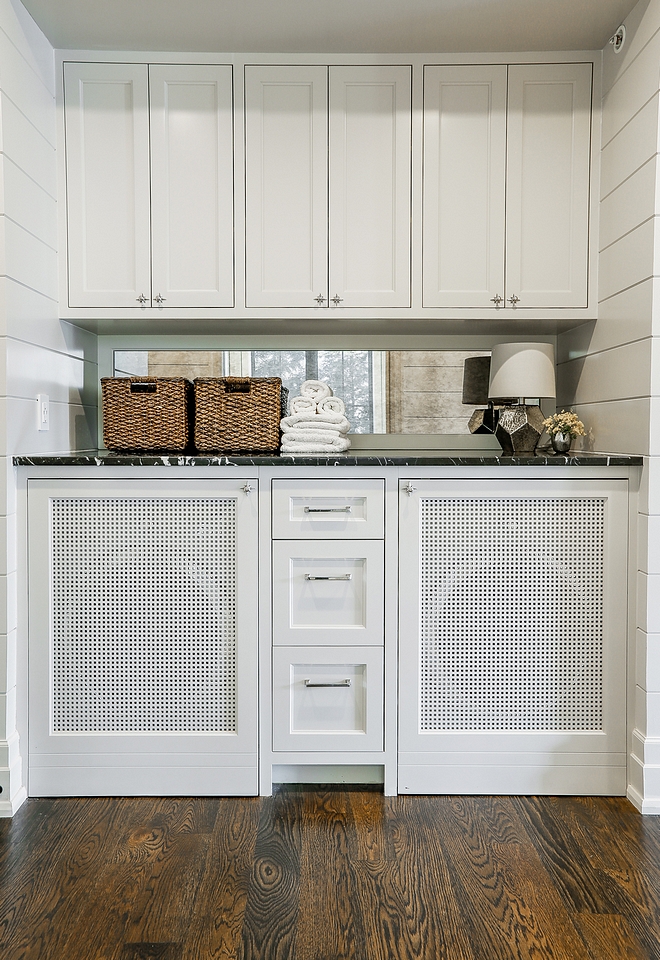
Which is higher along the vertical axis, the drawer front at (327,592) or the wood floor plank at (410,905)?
the drawer front at (327,592)

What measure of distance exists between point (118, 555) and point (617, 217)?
1903mm

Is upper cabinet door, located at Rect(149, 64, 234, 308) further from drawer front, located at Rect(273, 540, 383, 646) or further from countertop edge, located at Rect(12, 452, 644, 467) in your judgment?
drawer front, located at Rect(273, 540, 383, 646)

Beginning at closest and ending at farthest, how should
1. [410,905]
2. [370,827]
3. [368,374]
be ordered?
[410,905], [370,827], [368,374]

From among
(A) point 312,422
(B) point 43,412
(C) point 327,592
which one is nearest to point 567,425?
(A) point 312,422

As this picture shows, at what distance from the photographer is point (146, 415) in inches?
98.3

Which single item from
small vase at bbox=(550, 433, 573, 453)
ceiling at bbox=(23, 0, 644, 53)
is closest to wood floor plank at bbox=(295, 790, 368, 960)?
small vase at bbox=(550, 433, 573, 453)

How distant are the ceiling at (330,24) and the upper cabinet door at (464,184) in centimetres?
12

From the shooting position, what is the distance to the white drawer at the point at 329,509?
7.06 feet

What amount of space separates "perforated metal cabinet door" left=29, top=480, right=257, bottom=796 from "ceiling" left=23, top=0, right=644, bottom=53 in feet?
4.69

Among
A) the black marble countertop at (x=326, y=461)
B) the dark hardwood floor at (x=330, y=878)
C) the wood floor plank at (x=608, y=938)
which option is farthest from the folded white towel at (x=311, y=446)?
the wood floor plank at (x=608, y=938)

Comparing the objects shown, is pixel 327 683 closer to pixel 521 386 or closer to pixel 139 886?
pixel 139 886

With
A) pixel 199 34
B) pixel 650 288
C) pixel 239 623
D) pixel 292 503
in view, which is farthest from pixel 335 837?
pixel 199 34

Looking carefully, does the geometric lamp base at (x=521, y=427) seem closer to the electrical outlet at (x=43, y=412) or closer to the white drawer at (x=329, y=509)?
the white drawer at (x=329, y=509)

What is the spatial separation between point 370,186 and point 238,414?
2.94ft
